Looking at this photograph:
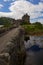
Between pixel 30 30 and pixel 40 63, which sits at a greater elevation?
pixel 40 63

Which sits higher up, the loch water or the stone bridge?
the stone bridge

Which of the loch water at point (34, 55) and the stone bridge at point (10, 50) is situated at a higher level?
the stone bridge at point (10, 50)

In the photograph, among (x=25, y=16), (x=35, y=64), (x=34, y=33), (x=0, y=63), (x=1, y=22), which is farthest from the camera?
(x=25, y=16)

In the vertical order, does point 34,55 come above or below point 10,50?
below

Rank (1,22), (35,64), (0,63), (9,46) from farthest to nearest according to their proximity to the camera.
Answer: (1,22)
(35,64)
(9,46)
(0,63)

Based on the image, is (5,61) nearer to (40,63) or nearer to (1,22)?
(40,63)

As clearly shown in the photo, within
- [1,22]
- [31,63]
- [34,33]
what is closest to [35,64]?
[31,63]

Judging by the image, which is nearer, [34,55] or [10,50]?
[10,50]

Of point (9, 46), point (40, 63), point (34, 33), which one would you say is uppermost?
point (9, 46)

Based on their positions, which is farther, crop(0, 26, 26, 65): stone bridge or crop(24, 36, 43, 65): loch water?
crop(24, 36, 43, 65): loch water

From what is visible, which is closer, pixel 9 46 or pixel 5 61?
pixel 5 61

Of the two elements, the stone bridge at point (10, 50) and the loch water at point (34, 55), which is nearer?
the stone bridge at point (10, 50)

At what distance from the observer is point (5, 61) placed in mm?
5492

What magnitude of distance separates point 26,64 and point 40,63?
156cm
